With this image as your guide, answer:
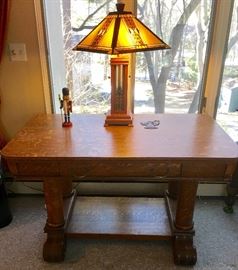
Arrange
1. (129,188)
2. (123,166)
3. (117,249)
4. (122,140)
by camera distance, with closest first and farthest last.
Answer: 1. (123,166)
2. (122,140)
3. (117,249)
4. (129,188)

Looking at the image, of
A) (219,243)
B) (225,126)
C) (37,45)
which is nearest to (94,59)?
(37,45)

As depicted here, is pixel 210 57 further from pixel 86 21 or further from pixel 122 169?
pixel 122 169

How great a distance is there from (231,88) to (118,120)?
1.00 meters

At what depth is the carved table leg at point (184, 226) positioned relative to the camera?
146cm

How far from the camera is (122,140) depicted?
138 cm

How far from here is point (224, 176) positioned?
1298 millimetres

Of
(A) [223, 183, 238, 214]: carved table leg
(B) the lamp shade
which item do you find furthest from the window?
(A) [223, 183, 238, 214]: carved table leg

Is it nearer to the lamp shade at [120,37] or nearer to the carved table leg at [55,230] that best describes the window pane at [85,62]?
the lamp shade at [120,37]

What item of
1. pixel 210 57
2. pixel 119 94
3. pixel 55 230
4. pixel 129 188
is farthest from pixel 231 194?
pixel 55 230

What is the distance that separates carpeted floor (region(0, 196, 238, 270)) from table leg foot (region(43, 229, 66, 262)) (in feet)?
0.13

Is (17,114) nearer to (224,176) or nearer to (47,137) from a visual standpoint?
(47,137)

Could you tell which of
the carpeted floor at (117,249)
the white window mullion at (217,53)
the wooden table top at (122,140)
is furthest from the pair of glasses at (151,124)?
the carpeted floor at (117,249)

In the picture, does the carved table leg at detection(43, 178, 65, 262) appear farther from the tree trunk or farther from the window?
the tree trunk

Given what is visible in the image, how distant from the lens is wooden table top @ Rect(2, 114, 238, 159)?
4.07ft
